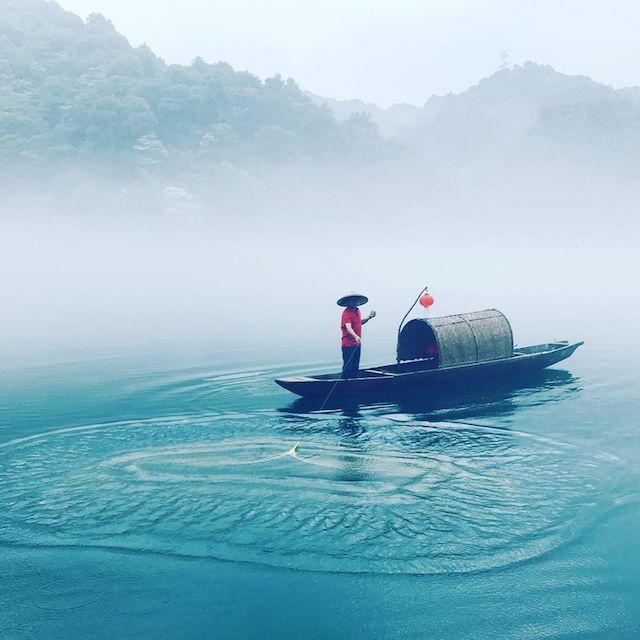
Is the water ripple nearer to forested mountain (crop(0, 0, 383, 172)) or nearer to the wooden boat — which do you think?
the wooden boat

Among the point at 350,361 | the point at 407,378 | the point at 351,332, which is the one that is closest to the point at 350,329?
the point at 351,332

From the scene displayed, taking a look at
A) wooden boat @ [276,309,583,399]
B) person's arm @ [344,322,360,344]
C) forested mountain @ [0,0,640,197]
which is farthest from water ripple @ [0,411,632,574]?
forested mountain @ [0,0,640,197]

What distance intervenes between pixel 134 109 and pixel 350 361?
114108 millimetres

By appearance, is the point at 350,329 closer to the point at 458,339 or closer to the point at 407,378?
the point at 407,378

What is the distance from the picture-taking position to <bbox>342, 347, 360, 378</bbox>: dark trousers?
17531 mm

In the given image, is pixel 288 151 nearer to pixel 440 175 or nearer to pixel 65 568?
pixel 440 175

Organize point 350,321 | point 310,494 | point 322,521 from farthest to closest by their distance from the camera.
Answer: point 350,321, point 310,494, point 322,521

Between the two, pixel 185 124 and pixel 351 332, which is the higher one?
pixel 185 124

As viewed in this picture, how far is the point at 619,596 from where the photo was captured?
781cm

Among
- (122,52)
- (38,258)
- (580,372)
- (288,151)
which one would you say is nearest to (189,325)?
(580,372)

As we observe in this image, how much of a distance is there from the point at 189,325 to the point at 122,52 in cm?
12841

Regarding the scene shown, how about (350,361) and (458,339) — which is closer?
(350,361)

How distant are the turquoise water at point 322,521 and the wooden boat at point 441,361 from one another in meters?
0.64

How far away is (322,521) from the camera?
982cm
